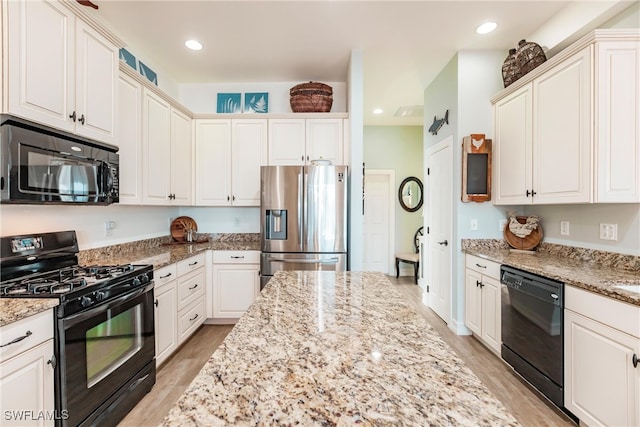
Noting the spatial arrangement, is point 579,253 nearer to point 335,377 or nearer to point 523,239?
point 523,239

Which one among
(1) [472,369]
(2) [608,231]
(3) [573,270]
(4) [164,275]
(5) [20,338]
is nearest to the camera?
(5) [20,338]

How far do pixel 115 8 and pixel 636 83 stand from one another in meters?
3.69

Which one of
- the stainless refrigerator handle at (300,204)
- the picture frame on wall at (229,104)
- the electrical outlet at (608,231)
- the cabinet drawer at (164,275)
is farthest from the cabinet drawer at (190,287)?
the electrical outlet at (608,231)

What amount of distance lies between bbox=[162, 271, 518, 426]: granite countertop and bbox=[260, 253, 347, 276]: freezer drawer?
1.79 metres

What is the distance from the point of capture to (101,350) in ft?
5.35

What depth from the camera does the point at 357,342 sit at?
899mm

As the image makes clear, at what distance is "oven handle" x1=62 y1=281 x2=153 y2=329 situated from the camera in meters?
1.43

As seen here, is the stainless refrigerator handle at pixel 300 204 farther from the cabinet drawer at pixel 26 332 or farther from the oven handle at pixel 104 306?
the cabinet drawer at pixel 26 332

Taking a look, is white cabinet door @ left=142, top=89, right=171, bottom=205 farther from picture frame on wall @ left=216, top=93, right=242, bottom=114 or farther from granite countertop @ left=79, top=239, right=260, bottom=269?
picture frame on wall @ left=216, top=93, right=242, bottom=114

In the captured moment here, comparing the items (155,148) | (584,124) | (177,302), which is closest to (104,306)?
(177,302)

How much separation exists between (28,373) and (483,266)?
306 centimetres

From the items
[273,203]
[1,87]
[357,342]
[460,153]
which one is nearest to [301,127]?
[273,203]

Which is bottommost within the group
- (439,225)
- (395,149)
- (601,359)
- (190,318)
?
(190,318)

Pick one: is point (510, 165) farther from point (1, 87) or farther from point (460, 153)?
point (1, 87)
